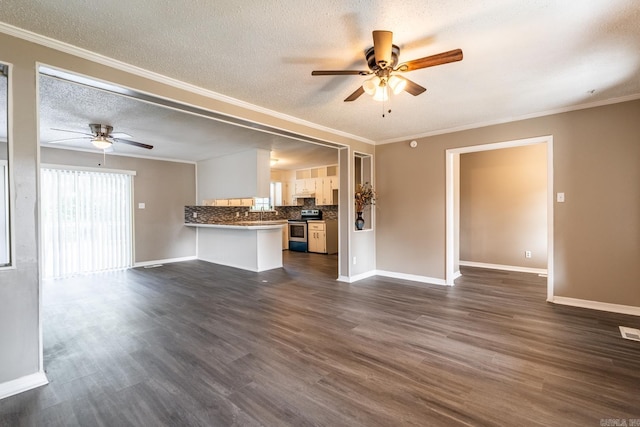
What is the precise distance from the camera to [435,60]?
6.63ft

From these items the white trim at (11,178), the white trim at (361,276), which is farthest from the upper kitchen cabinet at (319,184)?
the white trim at (11,178)

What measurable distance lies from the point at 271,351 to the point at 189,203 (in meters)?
5.85

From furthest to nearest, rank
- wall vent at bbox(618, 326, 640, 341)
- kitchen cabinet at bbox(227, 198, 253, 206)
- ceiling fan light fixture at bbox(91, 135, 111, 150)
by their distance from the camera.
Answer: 1. kitchen cabinet at bbox(227, 198, 253, 206)
2. ceiling fan light fixture at bbox(91, 135, 111, 150)
3. wall vent at bbox(618, 326, 640, 341)

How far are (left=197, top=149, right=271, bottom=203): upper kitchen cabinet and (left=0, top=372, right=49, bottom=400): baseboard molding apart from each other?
166 inches

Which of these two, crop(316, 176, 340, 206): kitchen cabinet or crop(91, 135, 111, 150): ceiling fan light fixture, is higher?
crop(91, 135, 111, 150): ceiling fan light fixture

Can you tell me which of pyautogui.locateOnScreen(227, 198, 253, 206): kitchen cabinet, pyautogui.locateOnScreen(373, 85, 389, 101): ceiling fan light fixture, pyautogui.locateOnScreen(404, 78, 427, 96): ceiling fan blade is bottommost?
pyautogui.locateOnScreen(227, 198, 253, 206): kitchen cabinet

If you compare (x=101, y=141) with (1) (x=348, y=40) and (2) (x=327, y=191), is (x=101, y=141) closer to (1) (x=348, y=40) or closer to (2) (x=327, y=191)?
(1) (x=348, y=40)

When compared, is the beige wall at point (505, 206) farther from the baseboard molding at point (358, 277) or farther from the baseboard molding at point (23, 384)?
the baseboard molding at point (23, 384)

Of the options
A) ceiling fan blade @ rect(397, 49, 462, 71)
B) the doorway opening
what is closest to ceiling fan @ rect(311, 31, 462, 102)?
ceiling fan blade @ rect(397, 49, 462, 71)

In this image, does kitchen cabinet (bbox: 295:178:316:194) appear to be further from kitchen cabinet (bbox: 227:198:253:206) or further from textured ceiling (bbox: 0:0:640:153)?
textured ceiling (bbox: 0:0:640:153)

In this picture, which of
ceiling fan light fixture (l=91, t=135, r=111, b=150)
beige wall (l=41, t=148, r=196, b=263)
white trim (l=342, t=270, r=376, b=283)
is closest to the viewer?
ceiling fan light fixture (l=91, t=135, r=111, b=150)

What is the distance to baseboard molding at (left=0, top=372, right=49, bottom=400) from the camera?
191 centimetres

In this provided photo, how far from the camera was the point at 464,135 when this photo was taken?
4441 mm

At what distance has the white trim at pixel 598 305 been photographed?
10.9 ft
